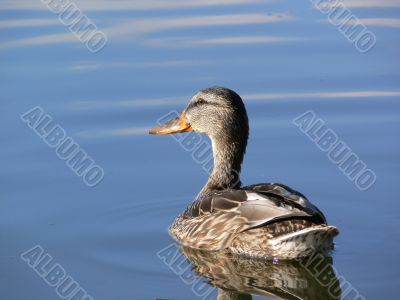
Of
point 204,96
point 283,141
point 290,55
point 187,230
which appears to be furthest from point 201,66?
point 187,230

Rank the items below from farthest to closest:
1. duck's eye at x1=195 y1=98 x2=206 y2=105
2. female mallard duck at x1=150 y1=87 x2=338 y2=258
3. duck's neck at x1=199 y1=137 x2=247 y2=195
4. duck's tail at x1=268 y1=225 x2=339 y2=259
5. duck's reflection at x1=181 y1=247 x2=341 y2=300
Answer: duck's eye at x1=195 y1=98 x2=206 y2=105 → duck's neck at x1=199 y1=137 x2=247 y2=195 → female mallard duck at x1=150 y1=87 x2=338 y2=258 → duck's tail at x1=268 y1=225 x2=339 y2=259 → duck's reflection at x1=181 y1=247 x2=341 y2=300

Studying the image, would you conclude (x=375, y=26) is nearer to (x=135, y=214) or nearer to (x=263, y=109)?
(x=263, y=109)

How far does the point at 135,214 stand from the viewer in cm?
1058

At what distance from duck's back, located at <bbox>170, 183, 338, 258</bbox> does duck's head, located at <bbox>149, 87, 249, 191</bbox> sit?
549mm

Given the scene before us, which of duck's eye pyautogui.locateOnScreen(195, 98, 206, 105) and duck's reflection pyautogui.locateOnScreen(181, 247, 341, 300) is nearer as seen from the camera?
duck's reflection pyautogui.locateOnScreen(181, 247, 341, 300)

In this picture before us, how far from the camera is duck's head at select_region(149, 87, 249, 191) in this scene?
1070 centimetres

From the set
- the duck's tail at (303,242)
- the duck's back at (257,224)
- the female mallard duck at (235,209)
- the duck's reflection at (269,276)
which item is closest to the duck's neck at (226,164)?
the female mallard duck at (235,209)

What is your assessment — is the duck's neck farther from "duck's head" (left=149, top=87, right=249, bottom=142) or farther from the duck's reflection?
the duck's reflection

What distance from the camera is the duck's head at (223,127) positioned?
10.7 metres

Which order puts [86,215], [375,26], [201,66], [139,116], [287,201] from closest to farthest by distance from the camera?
1. [287,201]
2. [86,215]
3. [139,116]
4. [201,66]
5. [375,26]

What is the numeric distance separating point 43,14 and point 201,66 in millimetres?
3293

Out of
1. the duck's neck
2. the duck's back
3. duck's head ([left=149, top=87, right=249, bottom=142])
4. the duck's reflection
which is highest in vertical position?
duck's head ([left=149, top=87, right=249, bottom=142])

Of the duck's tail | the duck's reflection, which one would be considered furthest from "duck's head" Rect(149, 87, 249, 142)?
the duck's tail

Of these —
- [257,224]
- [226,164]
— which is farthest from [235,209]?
[226,164]
